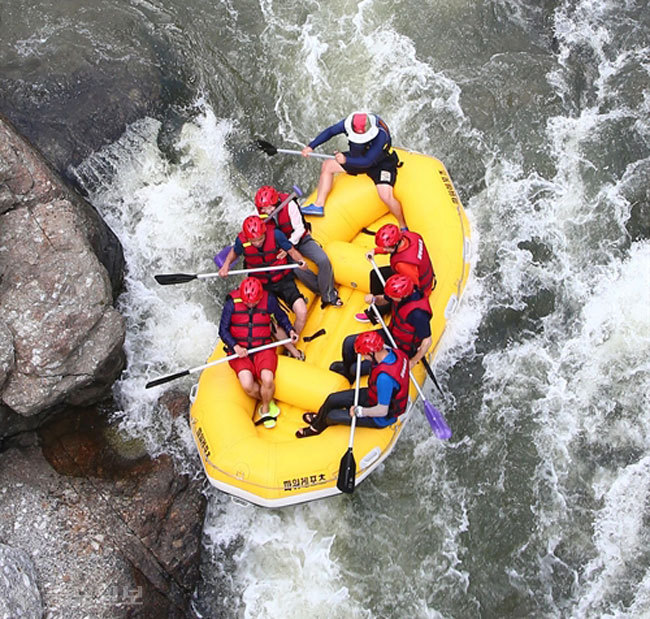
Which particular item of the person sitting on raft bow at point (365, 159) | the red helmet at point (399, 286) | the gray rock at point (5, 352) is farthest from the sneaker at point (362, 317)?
the gray rock at point (5, 352)

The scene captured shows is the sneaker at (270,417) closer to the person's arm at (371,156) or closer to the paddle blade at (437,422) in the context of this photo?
the paddle blade at (437,422)

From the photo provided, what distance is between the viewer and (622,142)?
7.82m

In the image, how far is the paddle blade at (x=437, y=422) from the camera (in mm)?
6254

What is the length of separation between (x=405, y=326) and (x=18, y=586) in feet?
11.9

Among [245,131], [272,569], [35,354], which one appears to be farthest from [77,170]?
[272,569]

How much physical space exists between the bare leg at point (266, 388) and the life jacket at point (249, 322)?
28 centimetres

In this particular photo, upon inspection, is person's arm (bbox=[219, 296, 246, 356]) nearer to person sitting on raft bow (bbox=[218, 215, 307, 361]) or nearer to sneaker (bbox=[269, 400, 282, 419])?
person sitting on raft bow (bbox=[218, 215, 307, 361])

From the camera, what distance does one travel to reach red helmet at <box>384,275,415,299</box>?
555 cm

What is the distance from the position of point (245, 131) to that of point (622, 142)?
4.21 m

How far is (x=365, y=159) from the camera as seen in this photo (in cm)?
680

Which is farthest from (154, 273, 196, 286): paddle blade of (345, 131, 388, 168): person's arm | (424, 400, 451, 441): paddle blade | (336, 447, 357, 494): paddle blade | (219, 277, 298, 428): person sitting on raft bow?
(424, 400, 451, 441): paddle blade

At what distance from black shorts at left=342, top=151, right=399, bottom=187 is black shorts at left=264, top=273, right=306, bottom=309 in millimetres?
1265

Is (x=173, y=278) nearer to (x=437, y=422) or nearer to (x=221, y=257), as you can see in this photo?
(x=221, y=257)

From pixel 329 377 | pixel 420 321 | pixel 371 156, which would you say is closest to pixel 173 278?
pixel 329 377
